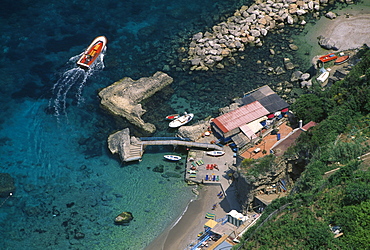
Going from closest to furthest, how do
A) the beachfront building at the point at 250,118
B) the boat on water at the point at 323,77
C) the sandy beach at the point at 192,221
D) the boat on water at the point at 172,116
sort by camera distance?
the sandy beach at the point at 192,221 → the beachfront building at the point at 250,118 → the boat on water at the point at 172,116 → the boat on water at the point at 323,77

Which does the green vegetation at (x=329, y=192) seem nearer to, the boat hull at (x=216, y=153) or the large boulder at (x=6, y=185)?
the boat hull at (x=216, y=153)

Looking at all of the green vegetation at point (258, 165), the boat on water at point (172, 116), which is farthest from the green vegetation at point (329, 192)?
the boat on water at point (172, 116)

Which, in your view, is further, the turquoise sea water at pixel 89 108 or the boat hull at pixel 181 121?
the boat hull at pixel 181 121

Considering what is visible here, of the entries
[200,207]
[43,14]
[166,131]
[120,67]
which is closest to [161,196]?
[200,207]

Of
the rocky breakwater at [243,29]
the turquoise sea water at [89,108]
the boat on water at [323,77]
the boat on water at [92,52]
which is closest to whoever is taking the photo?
the turquoise sea water at [89,108]

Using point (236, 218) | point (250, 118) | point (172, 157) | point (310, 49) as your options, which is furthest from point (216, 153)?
point (310, 49)

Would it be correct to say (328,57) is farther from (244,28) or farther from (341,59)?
(244,28)

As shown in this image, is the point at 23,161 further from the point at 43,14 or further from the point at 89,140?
the point at 43,14

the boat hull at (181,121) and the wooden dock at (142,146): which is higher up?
the boat hull at (181,121)
